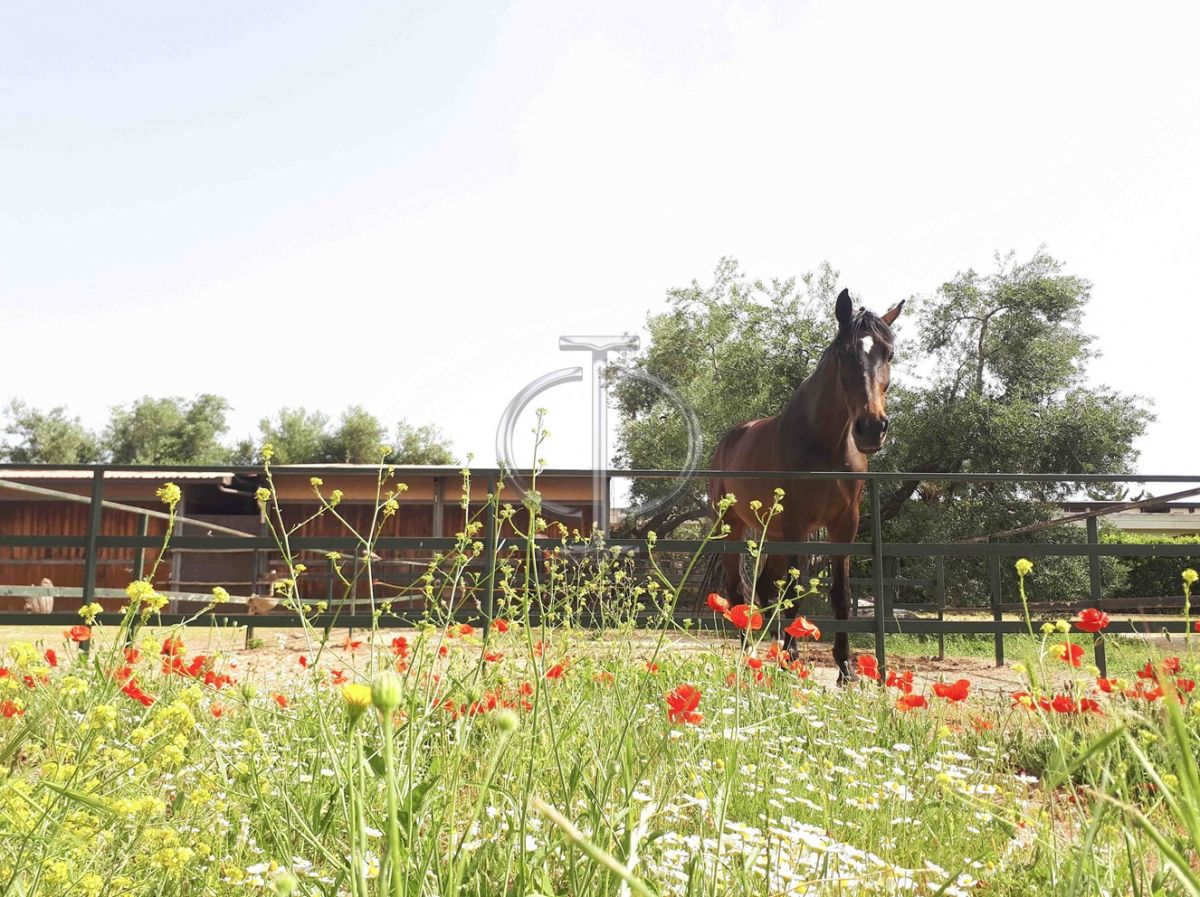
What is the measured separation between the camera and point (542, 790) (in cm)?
169

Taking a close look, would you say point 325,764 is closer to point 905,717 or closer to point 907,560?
point 905,717

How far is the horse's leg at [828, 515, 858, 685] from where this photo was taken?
18.0 ft

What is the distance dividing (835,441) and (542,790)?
4928 mm

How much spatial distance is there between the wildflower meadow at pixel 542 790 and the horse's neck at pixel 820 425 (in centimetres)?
320

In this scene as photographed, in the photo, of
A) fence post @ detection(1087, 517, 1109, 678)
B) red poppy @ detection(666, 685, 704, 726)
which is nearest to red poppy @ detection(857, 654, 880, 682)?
red poppy @ detection(666, 685, 704, 726)

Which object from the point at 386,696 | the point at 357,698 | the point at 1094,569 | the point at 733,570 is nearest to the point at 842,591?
the point at 1094,569

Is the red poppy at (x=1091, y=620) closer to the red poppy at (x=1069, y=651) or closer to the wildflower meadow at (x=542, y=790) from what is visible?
the wildflower meadow at (x=542, y=790)

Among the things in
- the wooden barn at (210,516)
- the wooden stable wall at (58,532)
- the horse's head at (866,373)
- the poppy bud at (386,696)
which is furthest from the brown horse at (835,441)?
the wooden stable wall at (58,532)

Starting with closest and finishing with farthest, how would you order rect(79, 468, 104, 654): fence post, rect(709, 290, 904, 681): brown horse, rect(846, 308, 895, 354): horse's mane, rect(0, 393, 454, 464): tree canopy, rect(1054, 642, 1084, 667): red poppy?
1. rect(1054, 642, 1084, 667): red poppy
2. rect(79, 468, 104, 654): fence post
3. rect(709, 290, 904, 681): brown horse
4. rect(846, 308, 895, 354): horse's mane
5. rect(0, 393, 454, 464): tree canopy

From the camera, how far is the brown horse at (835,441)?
5.54 meters

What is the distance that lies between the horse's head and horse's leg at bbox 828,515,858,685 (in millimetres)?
627

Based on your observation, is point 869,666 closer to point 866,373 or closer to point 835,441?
point 866,373

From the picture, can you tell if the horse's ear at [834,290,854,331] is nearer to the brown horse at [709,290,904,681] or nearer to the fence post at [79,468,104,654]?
the brown horse at [709,290,904,681]

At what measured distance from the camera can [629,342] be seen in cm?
2009
